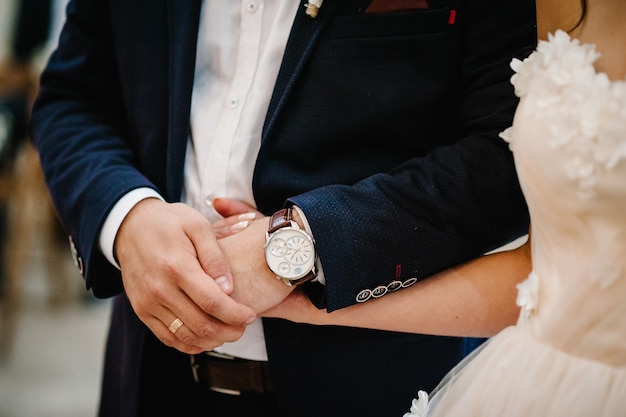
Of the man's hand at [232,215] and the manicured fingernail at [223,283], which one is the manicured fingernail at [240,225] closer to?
the man's hand at [232,215]

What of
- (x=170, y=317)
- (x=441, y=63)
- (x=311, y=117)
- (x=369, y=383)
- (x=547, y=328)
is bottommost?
(x=369, y=383)

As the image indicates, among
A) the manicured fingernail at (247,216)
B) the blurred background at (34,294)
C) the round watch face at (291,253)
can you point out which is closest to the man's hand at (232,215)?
the manicured fingernail at (247,216)

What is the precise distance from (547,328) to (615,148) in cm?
26

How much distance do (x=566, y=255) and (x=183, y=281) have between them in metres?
0.52

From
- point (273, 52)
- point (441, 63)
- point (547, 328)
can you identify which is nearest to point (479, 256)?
point (547, 328)

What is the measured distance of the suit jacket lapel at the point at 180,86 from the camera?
123cm

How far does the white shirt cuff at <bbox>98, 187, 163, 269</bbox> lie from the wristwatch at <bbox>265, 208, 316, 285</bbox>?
231 mm

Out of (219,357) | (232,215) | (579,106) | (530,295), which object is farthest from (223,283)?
(579,106)

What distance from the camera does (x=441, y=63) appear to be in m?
1.16

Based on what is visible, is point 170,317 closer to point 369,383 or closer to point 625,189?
point 369,383

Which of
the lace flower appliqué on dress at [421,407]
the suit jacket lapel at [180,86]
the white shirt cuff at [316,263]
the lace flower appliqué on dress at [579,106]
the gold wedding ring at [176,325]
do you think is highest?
the lace flower appliqué on dress at [579,106]

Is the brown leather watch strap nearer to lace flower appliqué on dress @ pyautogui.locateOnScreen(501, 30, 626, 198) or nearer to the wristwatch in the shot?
the wristwatch

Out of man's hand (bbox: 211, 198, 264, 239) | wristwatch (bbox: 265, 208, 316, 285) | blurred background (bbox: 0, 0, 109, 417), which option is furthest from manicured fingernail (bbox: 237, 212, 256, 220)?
blurred background (bbox: 0, 0, 109, 417)

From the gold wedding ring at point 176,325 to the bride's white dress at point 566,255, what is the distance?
15.1 inches
